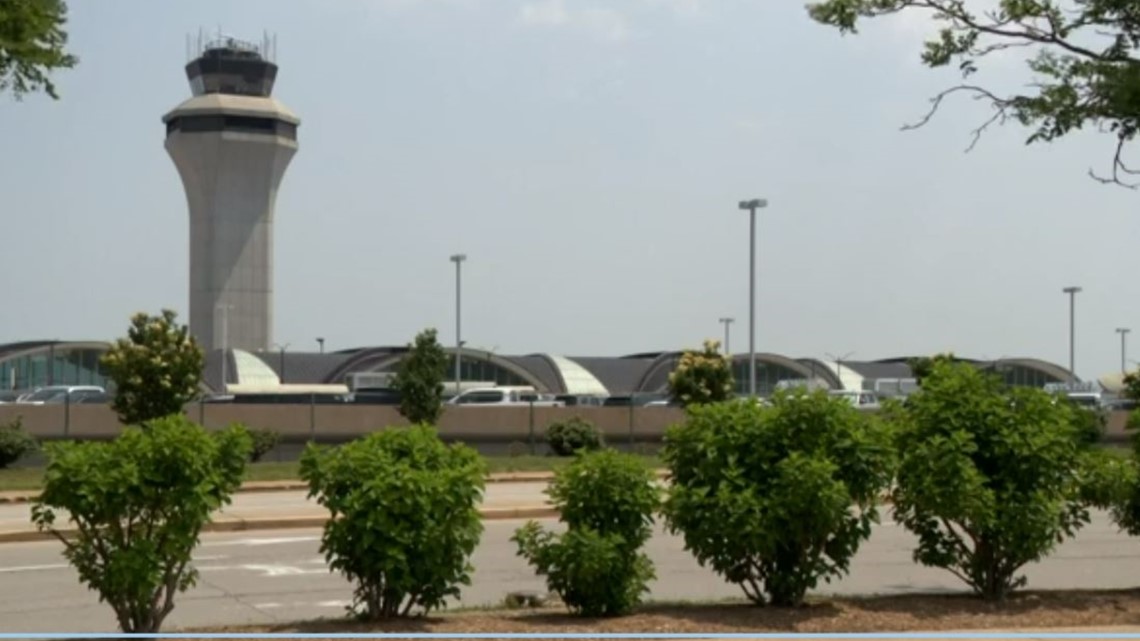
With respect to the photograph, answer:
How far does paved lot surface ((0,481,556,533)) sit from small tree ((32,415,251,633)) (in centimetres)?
1156

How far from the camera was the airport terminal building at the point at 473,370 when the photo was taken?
10094 centimetres

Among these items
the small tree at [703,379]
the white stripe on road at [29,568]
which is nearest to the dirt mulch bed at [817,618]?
the white stripe on road at [29,568]

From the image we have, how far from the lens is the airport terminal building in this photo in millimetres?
100938

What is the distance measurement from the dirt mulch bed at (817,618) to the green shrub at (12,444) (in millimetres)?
24816

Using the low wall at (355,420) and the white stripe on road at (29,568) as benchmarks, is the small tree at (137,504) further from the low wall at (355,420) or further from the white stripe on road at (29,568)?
the low wall at (355,420)

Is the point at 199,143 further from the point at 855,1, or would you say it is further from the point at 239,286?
the point at 855,1

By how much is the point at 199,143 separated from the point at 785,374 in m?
55.2

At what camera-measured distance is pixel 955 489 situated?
1075 centimetres

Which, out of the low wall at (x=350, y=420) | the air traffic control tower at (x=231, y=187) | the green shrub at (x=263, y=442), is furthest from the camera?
the air traffic control tower at (x=231, y=187)

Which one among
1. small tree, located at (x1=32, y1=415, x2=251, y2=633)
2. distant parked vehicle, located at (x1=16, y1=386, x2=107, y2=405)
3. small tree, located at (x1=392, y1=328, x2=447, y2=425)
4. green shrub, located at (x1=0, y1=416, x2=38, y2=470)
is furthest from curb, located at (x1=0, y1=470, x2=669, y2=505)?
distant parked vehicle, located at (x1=16, y1=386, x2=107, y2=405)

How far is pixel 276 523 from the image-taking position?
2178cm

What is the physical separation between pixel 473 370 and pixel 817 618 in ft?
310

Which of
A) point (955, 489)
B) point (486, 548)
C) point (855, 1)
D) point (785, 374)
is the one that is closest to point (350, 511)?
point (955, 489)

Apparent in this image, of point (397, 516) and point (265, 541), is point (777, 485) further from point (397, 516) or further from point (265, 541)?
point (265, 541)
